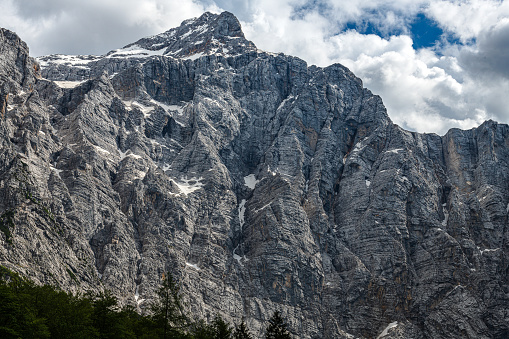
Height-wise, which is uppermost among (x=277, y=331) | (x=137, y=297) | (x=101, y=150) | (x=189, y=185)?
(x=101, y=150)

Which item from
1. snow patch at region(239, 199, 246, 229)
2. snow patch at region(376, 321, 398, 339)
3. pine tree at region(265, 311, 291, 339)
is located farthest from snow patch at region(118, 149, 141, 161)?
pine tree at region(265, 311, 291, 339)

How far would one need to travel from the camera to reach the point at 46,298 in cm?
8056

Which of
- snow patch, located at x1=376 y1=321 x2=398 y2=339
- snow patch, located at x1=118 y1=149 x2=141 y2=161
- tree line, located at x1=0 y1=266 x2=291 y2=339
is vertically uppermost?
snow patch, located at x1=118 y1=149 x2=141 y2=161

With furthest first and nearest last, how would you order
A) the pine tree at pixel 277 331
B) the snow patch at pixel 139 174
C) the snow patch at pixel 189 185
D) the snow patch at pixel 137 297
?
1. the snow patch at pixel 189 185
2. the snow patch at pixel 139 174
3. the snow patch at pixel 137 297
4. the pine tree at pixel 277 331

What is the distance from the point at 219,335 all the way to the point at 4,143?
91269 millimetres

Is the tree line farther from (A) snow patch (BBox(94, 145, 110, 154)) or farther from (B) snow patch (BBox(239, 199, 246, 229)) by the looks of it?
(B) snow patch (BBox(239, 199, 246, 229))

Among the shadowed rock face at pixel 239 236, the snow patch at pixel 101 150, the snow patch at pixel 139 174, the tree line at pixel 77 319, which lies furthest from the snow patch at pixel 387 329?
the snow patch at pixel 101 150

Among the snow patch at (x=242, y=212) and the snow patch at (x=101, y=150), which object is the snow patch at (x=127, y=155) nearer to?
the snow patch at (x=101, y=150)

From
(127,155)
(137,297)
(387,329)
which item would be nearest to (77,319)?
(137,297)

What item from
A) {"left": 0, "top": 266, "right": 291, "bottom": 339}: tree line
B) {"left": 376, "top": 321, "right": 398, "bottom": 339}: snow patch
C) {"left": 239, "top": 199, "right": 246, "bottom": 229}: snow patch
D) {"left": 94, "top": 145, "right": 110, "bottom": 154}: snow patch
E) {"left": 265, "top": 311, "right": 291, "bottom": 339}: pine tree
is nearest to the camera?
{"left": 0, "top": 266, "right": 291, "bottom": 339}: tree line

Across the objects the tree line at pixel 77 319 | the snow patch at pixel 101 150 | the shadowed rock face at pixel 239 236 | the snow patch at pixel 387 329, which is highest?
the snow patch at pixel 101 150

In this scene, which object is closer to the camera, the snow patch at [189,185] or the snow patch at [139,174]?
the snow patch at [139,174]

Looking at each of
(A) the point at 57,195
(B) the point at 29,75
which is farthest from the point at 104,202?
(B) the point at 29,75

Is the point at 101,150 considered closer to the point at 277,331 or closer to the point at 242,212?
the point at 242,212
